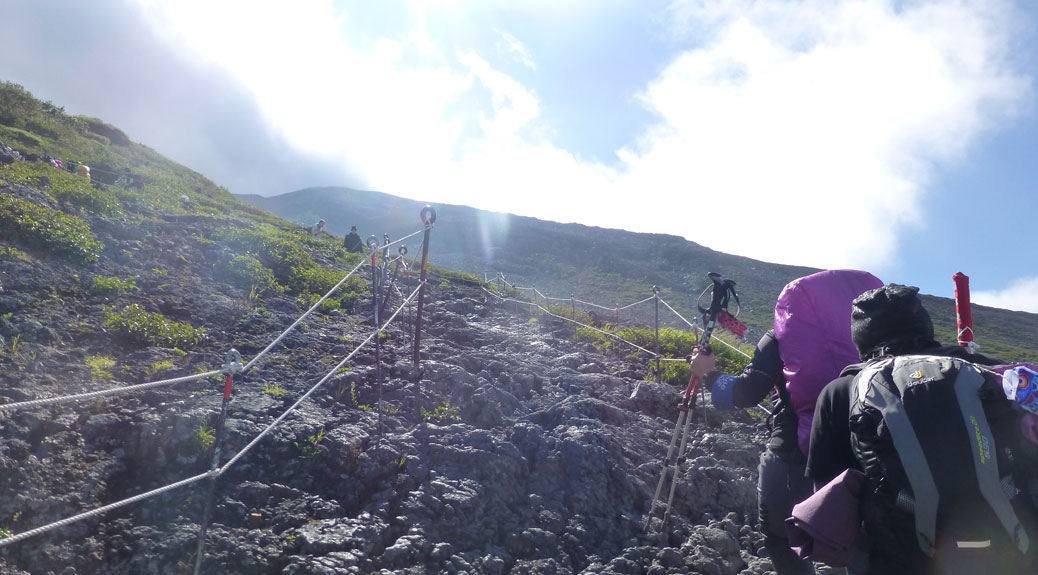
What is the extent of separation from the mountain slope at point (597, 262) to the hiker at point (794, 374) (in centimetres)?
2431

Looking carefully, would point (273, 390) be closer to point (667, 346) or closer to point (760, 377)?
point (760, 377)

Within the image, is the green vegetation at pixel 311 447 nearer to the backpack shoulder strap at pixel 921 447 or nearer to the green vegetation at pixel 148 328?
the green vegetation at pixel 148 328

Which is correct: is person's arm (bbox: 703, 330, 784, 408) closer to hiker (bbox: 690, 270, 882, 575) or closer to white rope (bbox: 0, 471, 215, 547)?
hiker (bbox: 690, 270, 882, 575)

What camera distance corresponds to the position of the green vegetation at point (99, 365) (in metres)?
4.39

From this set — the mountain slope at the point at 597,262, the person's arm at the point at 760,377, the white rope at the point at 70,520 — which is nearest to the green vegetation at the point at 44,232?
the white rope at the point at 70,520

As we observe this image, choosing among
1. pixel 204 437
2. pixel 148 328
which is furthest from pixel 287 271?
pixel 204 437

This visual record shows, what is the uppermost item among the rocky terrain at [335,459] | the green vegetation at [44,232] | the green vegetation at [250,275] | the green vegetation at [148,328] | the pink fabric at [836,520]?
the green vegetation at [44,232]

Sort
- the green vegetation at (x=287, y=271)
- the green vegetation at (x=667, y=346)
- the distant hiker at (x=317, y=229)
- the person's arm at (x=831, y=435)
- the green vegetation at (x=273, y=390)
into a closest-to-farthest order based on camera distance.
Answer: the person's arm at (x=831, y=435) → the green vegetation at (x=273, y=390) → the green vegetation at (x=287, y=271) → the green vegetation at (x=667, y=346) → the distant hiker at (x=317, y=229)

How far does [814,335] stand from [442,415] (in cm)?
327

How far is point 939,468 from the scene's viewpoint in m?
1.86

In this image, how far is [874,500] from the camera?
208cm

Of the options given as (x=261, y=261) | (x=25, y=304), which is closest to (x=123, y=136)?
(x=261, y=261)

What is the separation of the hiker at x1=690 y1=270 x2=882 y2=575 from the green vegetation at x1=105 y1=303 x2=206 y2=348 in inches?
192

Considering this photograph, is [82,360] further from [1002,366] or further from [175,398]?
[1002,366]
